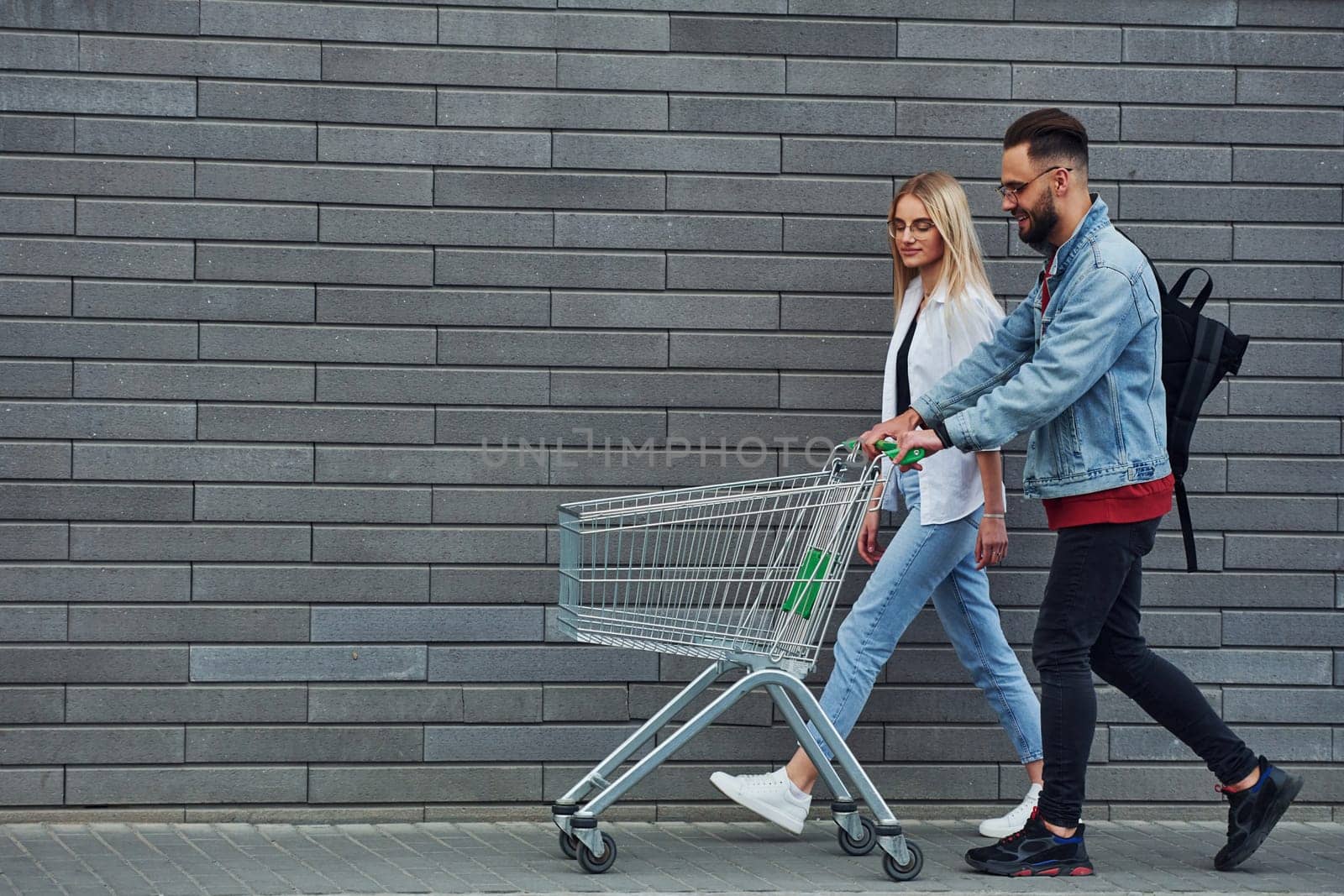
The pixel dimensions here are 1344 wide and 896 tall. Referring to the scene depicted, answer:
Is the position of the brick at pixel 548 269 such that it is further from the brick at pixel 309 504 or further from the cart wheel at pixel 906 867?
the cart wheel at pixel 906 867

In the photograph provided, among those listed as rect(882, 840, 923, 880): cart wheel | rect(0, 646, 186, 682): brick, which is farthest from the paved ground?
rect(0, 646, 186, 682): brick

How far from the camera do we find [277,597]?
208 inches

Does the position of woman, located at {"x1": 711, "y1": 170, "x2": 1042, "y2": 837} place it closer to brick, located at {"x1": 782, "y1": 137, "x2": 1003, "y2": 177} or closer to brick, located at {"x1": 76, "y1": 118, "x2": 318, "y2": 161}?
brick, located at {"x1": 782, "y1": 137, "x2": 1003, "y2": 177}

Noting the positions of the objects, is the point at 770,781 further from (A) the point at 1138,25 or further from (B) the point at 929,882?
(A) the point at 1138,25

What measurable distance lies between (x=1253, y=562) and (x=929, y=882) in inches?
77.2

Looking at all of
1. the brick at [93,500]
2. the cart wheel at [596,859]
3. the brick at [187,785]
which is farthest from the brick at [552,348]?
the cart wheel at [596,859]

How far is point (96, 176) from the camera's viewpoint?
5215mm

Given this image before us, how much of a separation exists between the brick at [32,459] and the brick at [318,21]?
156cm

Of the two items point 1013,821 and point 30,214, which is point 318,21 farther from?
point 1013,821

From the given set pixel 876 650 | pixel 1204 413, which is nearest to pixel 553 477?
pixel 876 650

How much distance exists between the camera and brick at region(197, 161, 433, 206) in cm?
525

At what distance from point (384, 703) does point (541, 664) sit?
1.90 ft

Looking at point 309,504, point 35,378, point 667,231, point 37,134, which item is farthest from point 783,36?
point 35,378

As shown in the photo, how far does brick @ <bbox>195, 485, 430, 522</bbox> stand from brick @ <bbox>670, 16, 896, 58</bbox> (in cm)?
192
